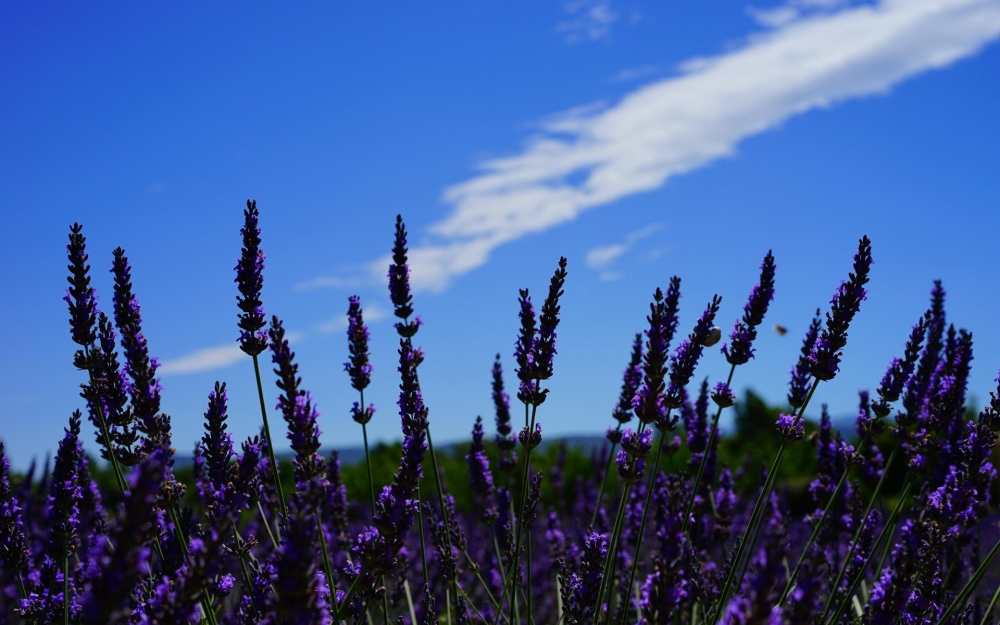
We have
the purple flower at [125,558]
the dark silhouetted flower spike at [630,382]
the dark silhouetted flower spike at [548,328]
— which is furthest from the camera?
the dark silhouetted flower spike at [630,382]

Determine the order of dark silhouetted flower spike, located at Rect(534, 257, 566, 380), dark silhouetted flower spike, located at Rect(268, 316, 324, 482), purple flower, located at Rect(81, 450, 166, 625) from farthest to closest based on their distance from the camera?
dark silhouetted flower spike, located at Rect(534, 257, 566, 380) < dark silhouetted flower spike, located at Rect(268, 316, 324, 482) < purple flower, located at Rect(81, 450, 166, 625)

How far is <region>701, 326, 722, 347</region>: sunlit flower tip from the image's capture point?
152 inches

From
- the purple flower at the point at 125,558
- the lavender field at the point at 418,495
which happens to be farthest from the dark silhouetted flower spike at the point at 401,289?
the purple flower at the point at 125,558

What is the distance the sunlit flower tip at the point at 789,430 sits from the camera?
384 centimetres

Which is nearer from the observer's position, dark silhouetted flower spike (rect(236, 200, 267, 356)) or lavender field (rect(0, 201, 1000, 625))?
lavender field (rect(0, 201, 1000, 625))

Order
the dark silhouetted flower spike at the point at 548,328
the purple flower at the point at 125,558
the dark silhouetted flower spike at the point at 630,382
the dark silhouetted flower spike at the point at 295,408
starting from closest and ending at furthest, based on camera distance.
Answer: the purple flower at the point at 125,558, the dark silhouetted flower spike at the point at 295,408, the dark silhouetted flower spike at the point at 548,328, the dark silhouetted flower spike at the point at 630,382

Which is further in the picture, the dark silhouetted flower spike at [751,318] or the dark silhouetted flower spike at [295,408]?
the dark silhouetted flower spike at [751,318]

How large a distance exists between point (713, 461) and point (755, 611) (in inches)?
160

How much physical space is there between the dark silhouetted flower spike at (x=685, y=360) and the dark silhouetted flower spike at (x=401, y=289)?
1323 mm

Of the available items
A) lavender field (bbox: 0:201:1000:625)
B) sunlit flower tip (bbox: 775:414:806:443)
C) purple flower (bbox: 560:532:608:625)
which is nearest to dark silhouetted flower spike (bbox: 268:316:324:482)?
lavender field (bbox: 0:201:1000:625)

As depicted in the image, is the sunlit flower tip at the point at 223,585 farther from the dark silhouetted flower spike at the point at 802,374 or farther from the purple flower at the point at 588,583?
the dark silhouetted flower spike at the point at 802,374

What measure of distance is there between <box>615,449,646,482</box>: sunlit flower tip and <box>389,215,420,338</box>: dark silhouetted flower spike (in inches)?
50.8

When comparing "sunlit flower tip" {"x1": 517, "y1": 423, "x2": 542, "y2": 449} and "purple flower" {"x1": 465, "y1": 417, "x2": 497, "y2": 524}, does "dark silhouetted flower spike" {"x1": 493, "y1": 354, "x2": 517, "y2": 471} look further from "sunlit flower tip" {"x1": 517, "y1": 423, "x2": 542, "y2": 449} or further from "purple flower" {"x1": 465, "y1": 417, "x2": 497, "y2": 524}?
"sunlit flower tip" {"x1": 517, "y1": 423, "x2": 542, "y2": 449}

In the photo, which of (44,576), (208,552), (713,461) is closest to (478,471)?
(713,461)
